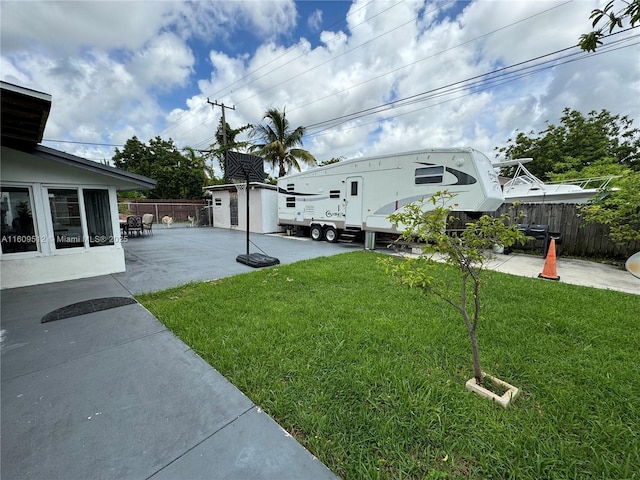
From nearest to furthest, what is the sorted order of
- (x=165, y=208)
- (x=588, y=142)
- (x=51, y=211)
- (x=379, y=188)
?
(x=51, y=211) → (x=379, y=188) → (x=588, y=142) → (x=165, y=208)

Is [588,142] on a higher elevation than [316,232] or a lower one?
higher

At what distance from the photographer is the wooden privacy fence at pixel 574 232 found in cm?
682

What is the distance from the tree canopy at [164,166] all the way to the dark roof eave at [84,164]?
59.8 feet

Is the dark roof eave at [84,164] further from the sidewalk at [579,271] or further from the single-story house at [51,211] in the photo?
the sidewalk at [579,271]

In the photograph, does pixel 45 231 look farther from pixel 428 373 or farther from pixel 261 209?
pixel 261 209

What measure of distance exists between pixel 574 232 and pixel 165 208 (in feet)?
72.2

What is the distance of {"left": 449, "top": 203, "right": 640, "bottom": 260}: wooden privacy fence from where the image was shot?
22.4 ft

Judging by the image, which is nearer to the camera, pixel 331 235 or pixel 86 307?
pixel 86 307

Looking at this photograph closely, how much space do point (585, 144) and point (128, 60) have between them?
86.0ft

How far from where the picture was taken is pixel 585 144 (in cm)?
1730

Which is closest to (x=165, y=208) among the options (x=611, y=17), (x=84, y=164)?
(x=84, y=164)

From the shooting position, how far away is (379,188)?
8.06 m

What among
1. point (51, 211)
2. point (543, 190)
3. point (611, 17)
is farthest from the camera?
point (543, 190)

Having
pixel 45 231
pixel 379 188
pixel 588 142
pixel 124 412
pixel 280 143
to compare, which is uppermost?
pixel 588 142
